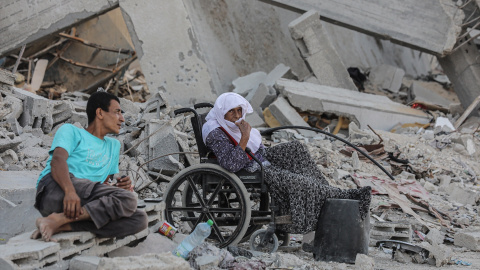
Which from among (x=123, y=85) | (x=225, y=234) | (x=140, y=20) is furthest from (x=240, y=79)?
(x=225, y=234)

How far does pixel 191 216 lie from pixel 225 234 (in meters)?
0.33

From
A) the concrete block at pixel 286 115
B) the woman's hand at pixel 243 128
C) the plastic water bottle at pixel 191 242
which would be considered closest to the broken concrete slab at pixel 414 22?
the concrete block at pixel 286 115

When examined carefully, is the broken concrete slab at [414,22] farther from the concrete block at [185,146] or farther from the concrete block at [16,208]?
the concrete block at [16,208]

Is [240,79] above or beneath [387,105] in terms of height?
above

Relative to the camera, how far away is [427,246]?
16.0 feet

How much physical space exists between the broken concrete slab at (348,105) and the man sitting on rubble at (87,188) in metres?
5.75

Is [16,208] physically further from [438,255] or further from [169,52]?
[169,52]

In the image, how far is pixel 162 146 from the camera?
6668 mm

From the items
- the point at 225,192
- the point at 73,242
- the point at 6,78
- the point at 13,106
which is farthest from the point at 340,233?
the point at 6,78

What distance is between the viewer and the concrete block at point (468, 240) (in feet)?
18.4

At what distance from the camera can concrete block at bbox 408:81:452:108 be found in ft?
40.8

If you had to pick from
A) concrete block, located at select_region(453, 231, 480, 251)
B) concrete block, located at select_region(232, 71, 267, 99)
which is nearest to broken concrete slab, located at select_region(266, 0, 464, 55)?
concrete block, located at select_region(232, 71, 267, 99)

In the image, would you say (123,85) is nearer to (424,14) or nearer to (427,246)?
(424,14)

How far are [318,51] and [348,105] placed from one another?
4.19 feet
